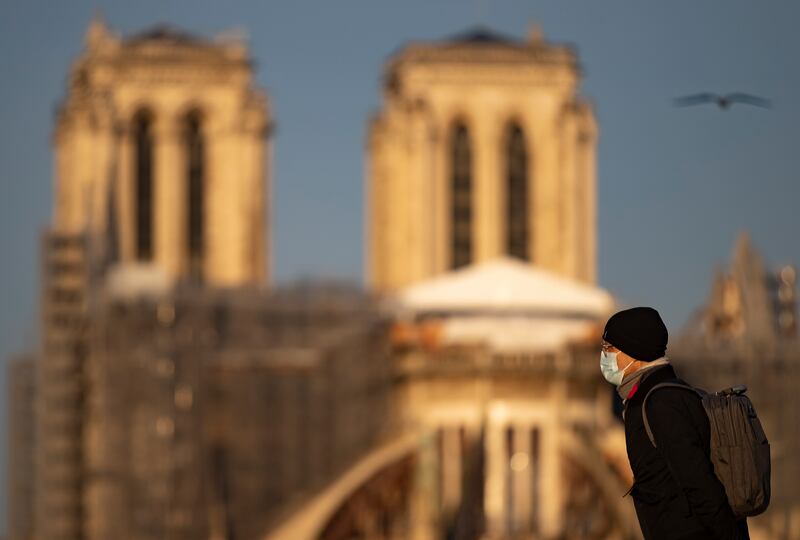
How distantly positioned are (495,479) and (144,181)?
1834 centimetres

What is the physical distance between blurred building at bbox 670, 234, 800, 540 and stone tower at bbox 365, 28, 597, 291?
6.00 meters

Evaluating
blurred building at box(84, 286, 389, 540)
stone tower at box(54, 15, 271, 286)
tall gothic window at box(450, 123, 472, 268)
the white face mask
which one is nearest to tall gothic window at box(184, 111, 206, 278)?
stone tower at box(54, 15, 271, 286)

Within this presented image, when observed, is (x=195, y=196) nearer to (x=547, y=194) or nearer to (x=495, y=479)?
(x=547, y=194)

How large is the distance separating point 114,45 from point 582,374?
1802cm

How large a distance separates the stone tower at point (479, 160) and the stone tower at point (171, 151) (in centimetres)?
360

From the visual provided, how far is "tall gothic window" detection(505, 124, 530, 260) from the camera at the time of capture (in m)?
82.3

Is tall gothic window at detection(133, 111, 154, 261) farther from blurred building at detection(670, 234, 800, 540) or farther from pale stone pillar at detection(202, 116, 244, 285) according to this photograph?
blurred building at detection(670, 234, 800, 540)

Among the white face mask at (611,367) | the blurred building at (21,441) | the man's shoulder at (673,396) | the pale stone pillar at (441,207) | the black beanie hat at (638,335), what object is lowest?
the blurred building at (21,441)

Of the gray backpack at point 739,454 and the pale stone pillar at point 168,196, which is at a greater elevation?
the pale stone pillar at point 168,196

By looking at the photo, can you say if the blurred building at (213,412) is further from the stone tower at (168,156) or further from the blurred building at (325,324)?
the stone tower at (168,156)

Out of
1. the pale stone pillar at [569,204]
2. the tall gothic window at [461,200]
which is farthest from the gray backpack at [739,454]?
the tall gothic window at [461,200]

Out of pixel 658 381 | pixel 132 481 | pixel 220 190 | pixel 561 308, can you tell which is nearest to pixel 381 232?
pixel 220 190

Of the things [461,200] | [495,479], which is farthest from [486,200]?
[495,479]

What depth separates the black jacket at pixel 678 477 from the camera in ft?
26.6
